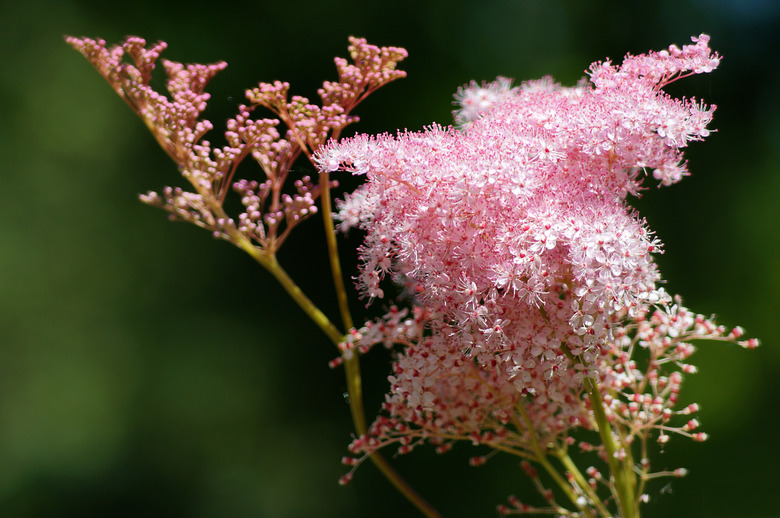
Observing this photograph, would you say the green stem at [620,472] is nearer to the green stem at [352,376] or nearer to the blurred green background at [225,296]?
the green stem at [352,376]

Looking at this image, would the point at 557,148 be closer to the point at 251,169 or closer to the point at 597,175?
the point at 597,175

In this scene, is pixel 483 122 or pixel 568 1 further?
pixel 568 1

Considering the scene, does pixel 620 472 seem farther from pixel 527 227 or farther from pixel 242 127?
pixel 242 127

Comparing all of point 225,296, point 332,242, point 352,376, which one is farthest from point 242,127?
point 225,296

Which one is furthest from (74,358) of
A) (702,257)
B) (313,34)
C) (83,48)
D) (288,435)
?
(702,257)

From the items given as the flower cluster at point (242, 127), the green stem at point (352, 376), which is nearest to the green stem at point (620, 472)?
the green stem at point (352, 376)

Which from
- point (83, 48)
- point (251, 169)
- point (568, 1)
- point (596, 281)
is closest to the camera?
point (596, 281)
